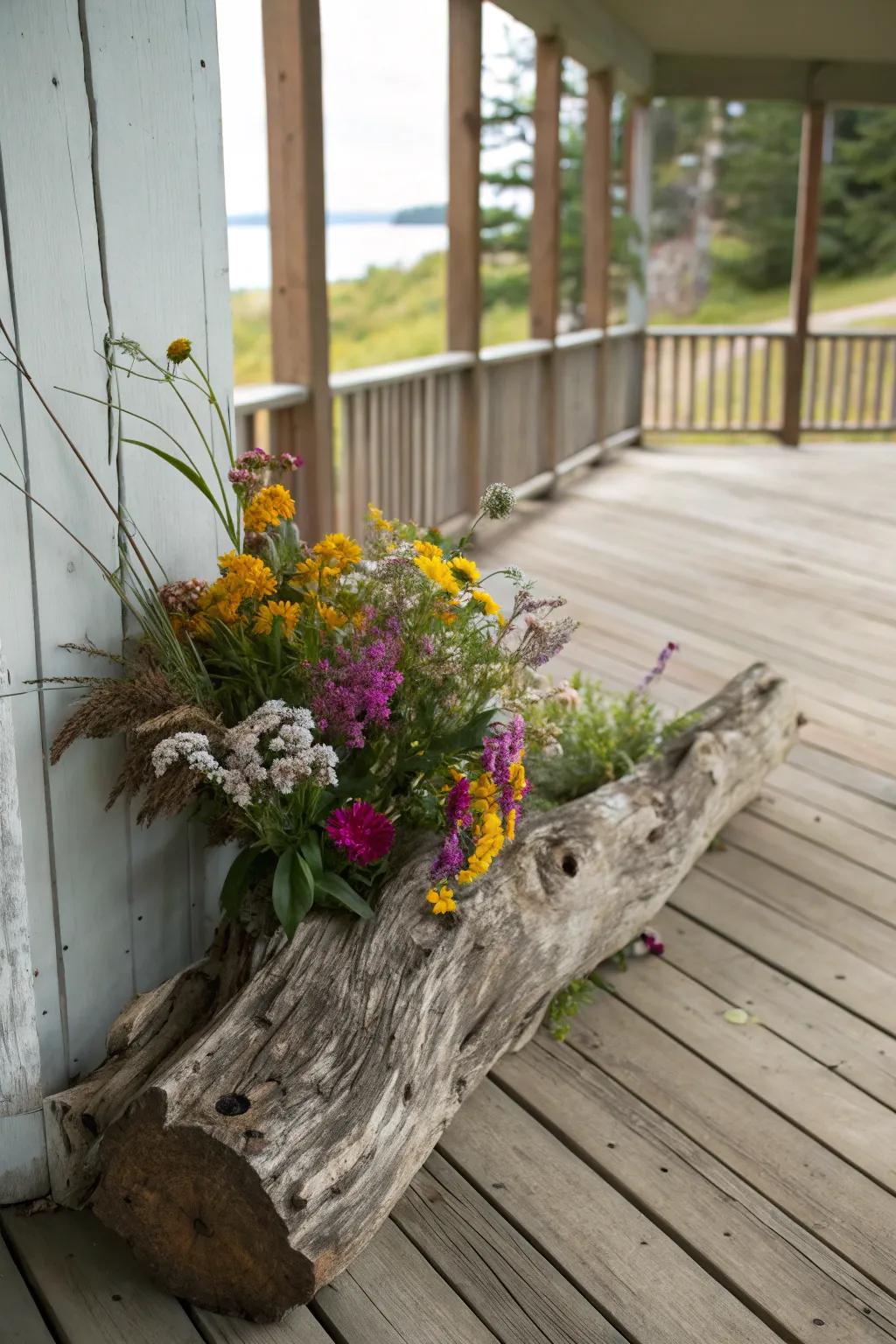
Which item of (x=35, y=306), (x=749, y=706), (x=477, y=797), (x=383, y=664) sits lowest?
(x=749, y=706)

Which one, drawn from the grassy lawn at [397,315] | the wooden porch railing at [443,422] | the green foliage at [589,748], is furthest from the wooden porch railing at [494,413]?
the grassy lawn at [397,315]

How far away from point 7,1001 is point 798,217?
8.67 metres

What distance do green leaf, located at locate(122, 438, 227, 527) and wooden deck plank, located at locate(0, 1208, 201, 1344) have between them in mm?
1073

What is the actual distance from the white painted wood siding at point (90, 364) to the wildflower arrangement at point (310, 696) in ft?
0.14

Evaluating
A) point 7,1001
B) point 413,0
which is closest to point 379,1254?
point 7,1001

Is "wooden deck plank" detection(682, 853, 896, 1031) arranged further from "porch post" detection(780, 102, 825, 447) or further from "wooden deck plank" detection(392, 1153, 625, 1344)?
"porch post" detection(780, 102, 825, 447)

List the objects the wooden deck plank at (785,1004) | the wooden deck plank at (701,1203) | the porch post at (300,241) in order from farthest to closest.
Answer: the porch post at (300,241), the wooden deck plank at (785,1004), the wooden deck plank at (701,1203)

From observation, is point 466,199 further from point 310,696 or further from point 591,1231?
point 591,1231

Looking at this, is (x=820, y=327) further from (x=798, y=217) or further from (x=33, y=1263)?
(x=33, y=1263)

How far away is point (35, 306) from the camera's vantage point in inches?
61.4

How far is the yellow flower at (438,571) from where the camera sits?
1796mm

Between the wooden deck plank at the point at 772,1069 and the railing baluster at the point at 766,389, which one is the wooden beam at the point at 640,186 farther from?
the wooden deck plank at the point at 772,1069

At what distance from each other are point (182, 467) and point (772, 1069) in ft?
4.67

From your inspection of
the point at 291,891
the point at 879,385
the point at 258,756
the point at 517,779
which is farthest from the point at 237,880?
the point at 879,385
